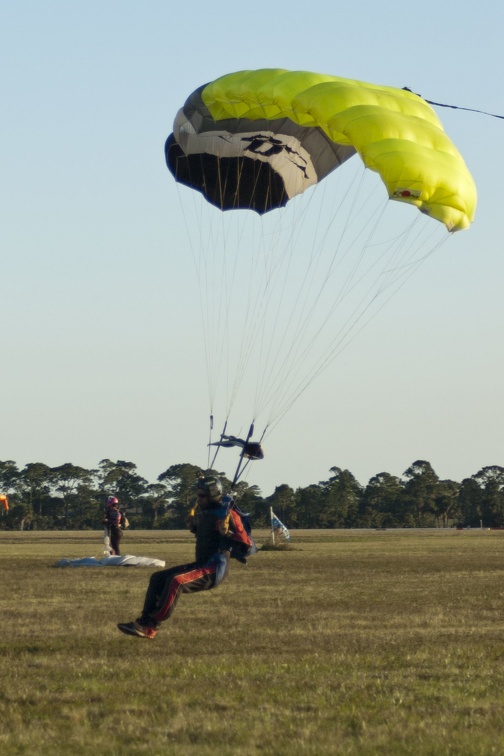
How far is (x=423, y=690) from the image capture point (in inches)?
366

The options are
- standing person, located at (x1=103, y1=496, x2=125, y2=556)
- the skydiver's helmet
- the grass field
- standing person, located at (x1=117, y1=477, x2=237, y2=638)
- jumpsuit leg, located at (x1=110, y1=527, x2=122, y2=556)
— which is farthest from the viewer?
jumpsuit leg, located at (x1=110, y1=527, x2=122, y2=556)

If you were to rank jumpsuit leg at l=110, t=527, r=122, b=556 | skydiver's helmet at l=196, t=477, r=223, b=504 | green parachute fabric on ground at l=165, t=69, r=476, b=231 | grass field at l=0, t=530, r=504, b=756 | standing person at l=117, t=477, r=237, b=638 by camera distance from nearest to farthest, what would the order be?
1. grass field at l=0, t=530, r=504, b=756
2. standing person at l=117, t=477, r=237, b=638
3. skydiver's helmet at l=196, t=477, r=223, b=504
4. green parachute fabric on ground at l=165, t=69, r=476, b=231
5. jumpsuit leg at l=110, t=527, r=122, b=556

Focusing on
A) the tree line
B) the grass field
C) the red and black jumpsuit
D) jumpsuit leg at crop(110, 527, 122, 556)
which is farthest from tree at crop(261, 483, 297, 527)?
the red and black jumpsuit

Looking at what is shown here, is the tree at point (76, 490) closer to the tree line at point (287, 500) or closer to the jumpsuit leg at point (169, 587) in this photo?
the tree line at point (287, 500)

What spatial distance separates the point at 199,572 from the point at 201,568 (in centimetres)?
7

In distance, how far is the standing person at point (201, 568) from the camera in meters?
11.3

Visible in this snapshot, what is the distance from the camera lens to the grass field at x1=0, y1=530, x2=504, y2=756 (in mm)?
7605

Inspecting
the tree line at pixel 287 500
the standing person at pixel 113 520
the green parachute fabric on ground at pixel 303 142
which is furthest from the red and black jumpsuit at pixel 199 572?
the tree line at pixel 287 500

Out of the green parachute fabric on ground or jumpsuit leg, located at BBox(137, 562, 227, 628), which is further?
the green parachute fabric on ground

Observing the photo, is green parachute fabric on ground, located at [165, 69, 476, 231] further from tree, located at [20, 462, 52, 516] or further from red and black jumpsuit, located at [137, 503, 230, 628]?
tree, located at [20, 462, 52, 516]

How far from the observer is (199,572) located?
11570 millimetres

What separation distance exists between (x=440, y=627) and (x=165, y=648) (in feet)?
12.1

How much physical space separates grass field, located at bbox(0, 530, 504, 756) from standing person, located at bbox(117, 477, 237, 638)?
0.42m

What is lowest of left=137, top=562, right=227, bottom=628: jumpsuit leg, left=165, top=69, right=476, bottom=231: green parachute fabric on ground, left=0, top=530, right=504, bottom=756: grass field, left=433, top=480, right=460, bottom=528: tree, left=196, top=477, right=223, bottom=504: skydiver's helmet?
left=0, top=530, right=504, bottom=756: grass field
